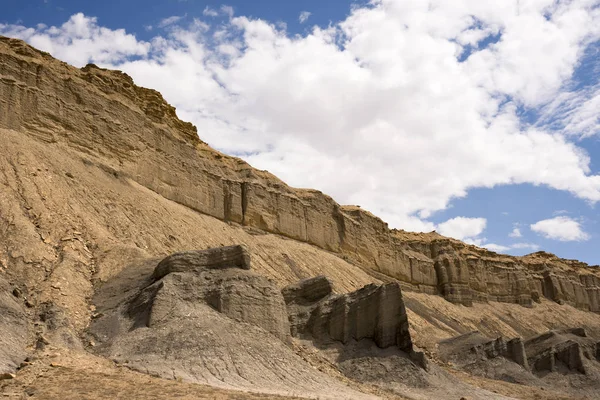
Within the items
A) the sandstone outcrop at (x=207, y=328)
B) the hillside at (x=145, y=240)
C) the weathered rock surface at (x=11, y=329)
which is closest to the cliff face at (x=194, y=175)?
the hillside at (x=145, y=240)

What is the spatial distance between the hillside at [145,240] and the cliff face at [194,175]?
0.11 metres

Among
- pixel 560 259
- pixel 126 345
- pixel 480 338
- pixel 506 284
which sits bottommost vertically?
pixel 126 345

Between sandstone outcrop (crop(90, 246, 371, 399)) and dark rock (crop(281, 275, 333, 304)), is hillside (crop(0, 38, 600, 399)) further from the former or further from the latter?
dark rock (crop(281, 275, 333, 304))

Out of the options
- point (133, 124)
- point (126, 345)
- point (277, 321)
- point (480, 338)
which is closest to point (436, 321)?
point (480, 338)

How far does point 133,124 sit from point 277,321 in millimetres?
23493

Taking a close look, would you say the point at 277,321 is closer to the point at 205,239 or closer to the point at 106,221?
the point at 106,221

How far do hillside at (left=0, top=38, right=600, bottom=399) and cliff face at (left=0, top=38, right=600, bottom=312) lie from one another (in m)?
0.11

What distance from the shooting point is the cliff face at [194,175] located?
36.2m

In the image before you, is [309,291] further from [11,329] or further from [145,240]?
[11,329]

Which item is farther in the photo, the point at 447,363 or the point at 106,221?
the point at 447,363

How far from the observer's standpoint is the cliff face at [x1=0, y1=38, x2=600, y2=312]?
1423 inches

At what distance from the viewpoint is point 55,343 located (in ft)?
59.9

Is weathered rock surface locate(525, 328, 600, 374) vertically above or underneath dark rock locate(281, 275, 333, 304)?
underneath

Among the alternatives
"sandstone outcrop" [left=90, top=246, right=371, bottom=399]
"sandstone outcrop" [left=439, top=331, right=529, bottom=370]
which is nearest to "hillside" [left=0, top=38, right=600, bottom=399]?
"sandstone outcrop" [left=90, top=246, right=371, bottom=399]
